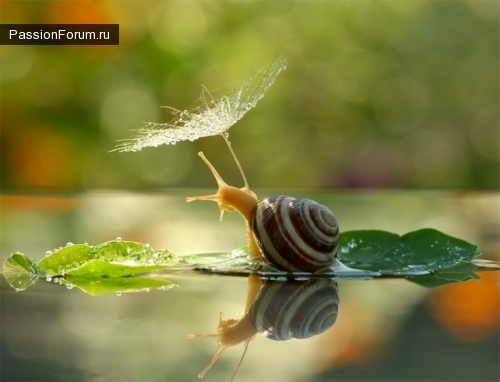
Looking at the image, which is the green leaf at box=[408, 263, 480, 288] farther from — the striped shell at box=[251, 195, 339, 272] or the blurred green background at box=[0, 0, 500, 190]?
the blurred green background at box=[0, 0, 500, 190]

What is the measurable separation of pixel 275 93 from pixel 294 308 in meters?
3.10

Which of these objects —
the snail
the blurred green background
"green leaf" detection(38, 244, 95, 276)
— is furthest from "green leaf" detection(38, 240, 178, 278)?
the blurred green background

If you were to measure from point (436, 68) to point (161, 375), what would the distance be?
3.63 m

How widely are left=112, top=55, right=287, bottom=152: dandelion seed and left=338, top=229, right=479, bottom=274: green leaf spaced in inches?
12.6

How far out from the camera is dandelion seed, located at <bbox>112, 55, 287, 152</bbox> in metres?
1.19

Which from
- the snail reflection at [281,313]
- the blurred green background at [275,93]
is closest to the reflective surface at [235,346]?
the snail reflection at [281,313]

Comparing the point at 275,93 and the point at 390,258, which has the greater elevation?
the point at 275,93

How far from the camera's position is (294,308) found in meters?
0.91

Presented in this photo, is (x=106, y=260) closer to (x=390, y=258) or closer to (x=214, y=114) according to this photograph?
(x=214, y=114)

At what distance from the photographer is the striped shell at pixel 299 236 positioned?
3.81 ft

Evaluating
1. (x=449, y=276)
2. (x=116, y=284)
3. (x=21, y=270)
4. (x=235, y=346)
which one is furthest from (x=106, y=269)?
(x=449, y=276)

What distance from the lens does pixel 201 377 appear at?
25.4 inches

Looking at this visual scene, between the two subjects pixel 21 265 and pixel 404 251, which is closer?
pixel 21 265

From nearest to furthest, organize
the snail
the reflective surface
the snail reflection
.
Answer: the reflective surface, the snail reflection, the snail
